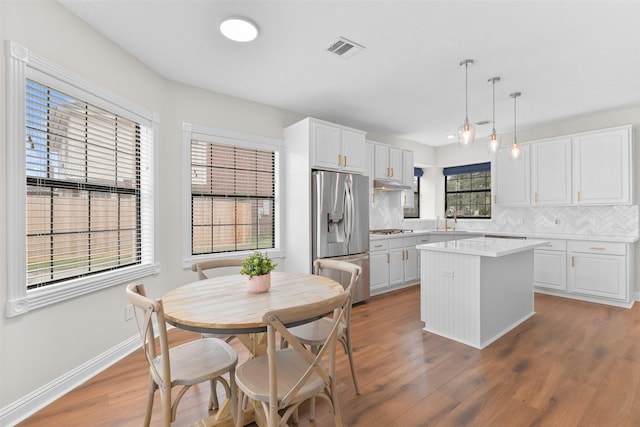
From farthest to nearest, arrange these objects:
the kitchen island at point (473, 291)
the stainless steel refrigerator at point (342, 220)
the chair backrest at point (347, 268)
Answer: the stainless steel refrigerator at point (342, 220)
the kitchen island at point (473, 291)
the chair backrest at point (347, 268)

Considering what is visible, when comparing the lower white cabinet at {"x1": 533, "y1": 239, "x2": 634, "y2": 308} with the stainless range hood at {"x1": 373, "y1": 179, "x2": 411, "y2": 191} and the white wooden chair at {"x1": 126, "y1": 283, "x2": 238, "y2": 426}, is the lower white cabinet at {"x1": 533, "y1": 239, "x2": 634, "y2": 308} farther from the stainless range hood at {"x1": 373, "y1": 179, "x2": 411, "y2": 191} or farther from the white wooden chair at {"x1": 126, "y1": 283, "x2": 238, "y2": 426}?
the white wooden chair at {"x1": 126, "y1": 283, "x2": 238, "y2": 426}

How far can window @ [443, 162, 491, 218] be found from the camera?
5.80 metres

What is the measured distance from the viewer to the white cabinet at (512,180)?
190 inches

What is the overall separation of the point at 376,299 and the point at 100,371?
126 inches

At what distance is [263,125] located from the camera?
3.99 meters

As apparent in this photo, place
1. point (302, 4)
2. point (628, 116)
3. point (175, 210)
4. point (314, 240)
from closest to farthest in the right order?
point (302, 4) < point (175, 210) < point (314, 240) < point (628, 116)

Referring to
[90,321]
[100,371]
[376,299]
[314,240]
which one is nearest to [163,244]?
[90,321]

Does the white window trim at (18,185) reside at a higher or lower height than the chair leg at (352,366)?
higher

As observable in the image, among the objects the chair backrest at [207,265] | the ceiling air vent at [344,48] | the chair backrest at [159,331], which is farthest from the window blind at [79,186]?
the ceiling air vent at [344,48]

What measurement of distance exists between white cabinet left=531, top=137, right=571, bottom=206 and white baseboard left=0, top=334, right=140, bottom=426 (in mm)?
5584

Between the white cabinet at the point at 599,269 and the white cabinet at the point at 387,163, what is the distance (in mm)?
2622

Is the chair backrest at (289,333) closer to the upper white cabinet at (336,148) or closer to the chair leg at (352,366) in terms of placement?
the chair leg at (352,366)

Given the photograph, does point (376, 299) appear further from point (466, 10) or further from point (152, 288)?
point (466, 10)

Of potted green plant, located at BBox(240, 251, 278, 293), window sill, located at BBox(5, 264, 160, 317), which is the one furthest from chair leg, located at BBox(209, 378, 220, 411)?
window sill, located at BBox(5, 264, 160, 317)
